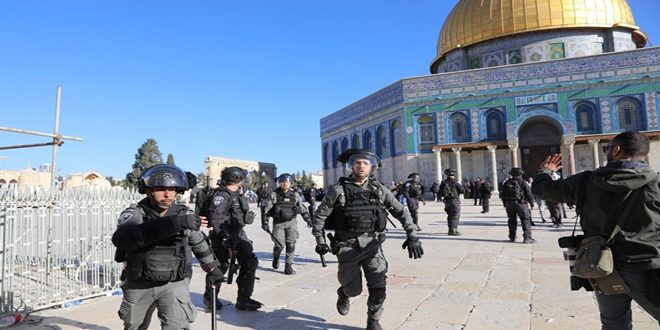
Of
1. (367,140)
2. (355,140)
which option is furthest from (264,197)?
(355,140)

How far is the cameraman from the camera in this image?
2396 mm

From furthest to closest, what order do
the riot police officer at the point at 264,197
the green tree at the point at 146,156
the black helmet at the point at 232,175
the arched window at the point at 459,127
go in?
the green tree at the point at 146,156
the arched window at the point at 459,127
the riot police officer at the point at 264,197
the black helmet at the point at 232,175

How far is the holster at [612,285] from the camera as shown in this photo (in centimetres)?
243

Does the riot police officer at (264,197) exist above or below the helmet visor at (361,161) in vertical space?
below

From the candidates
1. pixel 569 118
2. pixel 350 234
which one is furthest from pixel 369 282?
pixel 569 118

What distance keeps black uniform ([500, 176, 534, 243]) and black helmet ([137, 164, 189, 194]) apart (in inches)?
296

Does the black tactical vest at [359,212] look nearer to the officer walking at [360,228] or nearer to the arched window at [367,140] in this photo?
the officer walking at [360,228]

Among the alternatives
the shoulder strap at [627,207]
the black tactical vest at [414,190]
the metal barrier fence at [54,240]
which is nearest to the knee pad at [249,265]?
the metal barrier fence at [54,240]

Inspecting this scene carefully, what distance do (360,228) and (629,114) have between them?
2910 centimetres

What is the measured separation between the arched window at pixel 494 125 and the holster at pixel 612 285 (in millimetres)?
27535

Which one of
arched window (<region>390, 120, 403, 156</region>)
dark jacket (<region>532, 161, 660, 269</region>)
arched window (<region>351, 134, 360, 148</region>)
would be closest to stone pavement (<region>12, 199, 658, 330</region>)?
dark jacket (<region>532, 161, 660, 269</region>)

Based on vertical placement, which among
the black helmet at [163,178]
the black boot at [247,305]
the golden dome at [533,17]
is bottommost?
the black boot at [247,305]

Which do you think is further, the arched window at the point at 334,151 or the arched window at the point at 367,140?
the arched window at the point at 334,151

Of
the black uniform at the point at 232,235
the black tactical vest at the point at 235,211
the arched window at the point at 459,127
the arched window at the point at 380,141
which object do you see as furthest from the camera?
the arched window at the point at 380,141
